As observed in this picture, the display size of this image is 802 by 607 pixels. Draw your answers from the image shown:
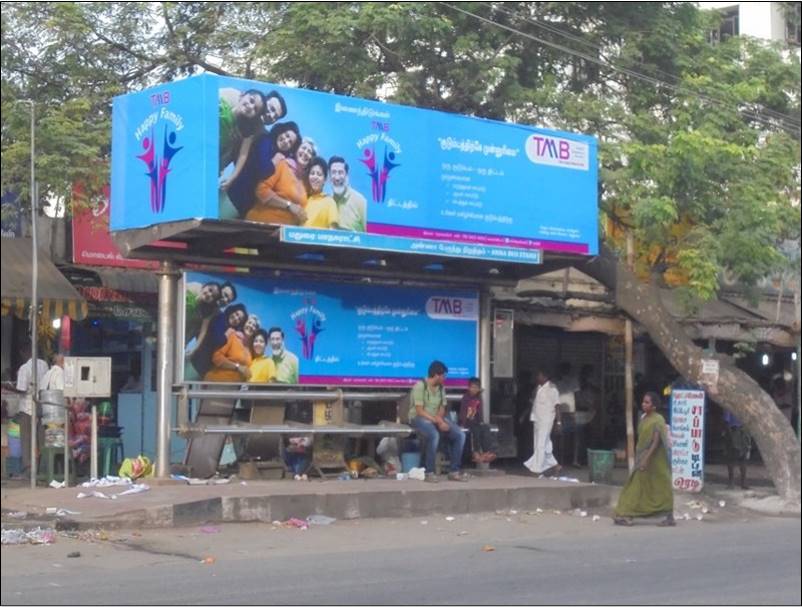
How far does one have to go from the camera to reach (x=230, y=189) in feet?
41.4

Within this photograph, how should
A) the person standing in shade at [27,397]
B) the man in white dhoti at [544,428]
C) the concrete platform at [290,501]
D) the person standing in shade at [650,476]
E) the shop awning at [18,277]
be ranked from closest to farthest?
the shop awning at [18,277] → the person standing in shade at [27,397] → the concrete platform at [290,501] → the person standing in shade at [650,476] → the man in white dhoti at [544,428]

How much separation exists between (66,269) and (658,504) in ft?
23.7

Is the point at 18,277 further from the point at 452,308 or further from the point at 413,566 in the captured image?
the point at 452,308

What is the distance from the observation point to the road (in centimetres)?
827

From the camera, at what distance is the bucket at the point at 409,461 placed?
15.2 metres

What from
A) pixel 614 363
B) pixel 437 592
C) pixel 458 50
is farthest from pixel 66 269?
pixel 614 363

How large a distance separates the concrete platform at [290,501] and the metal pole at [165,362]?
0.44 meters

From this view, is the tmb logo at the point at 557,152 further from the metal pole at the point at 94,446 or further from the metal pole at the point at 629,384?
the metal pole at the point at 94,446

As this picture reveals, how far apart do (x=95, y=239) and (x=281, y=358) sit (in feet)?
11.3

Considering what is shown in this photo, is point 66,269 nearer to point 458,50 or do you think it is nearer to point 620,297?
point 458,50

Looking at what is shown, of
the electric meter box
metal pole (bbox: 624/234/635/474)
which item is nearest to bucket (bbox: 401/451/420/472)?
metal pole (bbox: 624/234/635/474)

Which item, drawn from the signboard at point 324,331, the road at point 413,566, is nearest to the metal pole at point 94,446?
the signboard at point 324,331

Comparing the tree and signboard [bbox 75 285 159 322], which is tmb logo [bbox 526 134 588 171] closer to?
the tree

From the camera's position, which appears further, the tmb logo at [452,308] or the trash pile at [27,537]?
the tmb logo at [452,308]
